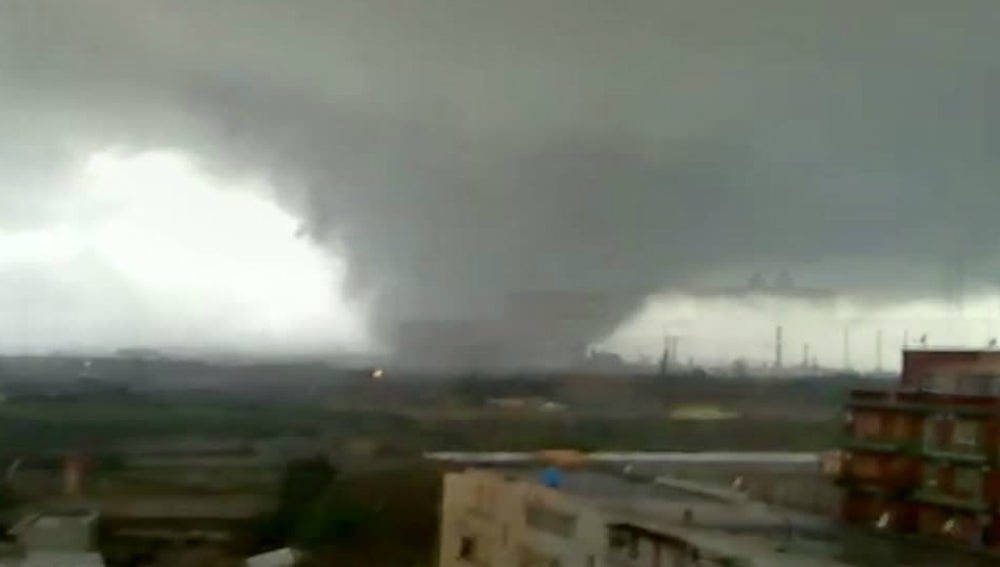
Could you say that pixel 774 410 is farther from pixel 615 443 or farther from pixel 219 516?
pixel 219 516

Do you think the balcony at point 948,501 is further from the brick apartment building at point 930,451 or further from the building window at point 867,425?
the building window at point 867,425

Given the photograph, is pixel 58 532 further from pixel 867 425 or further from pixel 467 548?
pixel 867 425

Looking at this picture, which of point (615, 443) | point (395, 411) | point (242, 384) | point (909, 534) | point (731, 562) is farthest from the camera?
point (615, 443)

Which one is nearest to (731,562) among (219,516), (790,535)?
(790,535)

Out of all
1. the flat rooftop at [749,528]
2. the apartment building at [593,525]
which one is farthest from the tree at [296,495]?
the flat rooftop at [749,528]

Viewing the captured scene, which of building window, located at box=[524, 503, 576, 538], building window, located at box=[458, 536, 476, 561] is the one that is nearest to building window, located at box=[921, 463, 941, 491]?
building window, located at box=[524, 503, 576, 538]

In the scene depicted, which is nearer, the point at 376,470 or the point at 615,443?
the point at 376,470
